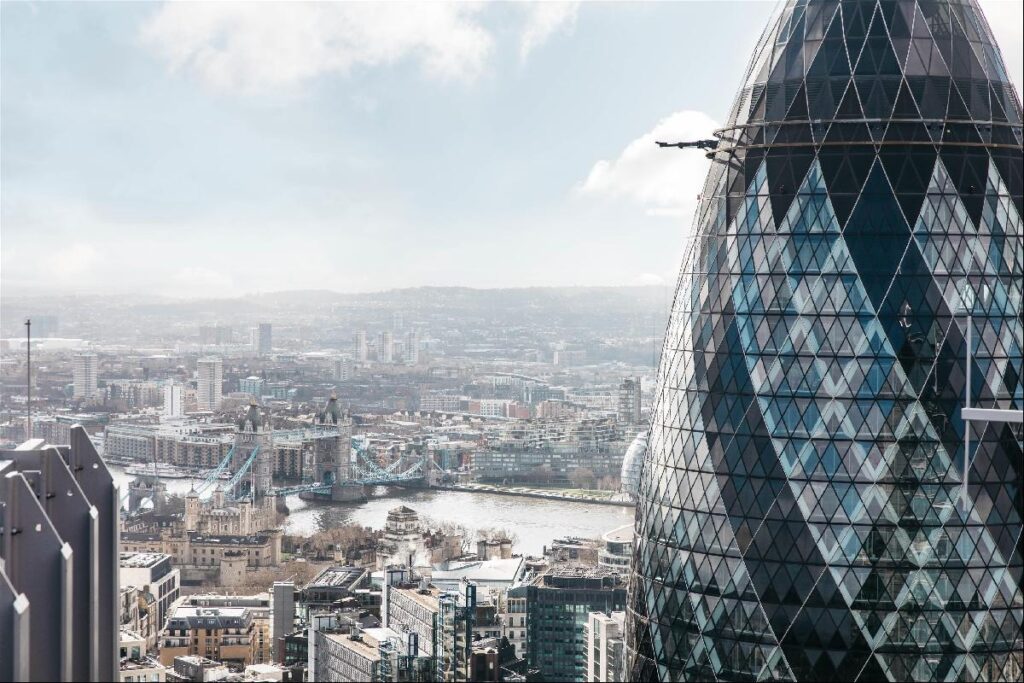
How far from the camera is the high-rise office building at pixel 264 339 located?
73312 mm

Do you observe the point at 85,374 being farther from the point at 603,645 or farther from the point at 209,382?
the point at 603,645

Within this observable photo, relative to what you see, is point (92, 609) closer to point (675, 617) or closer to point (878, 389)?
point (675, 617)

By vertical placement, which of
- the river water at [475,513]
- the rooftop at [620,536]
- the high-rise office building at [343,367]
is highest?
the high-rise office building at [343,367]

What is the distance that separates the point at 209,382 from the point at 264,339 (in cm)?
404

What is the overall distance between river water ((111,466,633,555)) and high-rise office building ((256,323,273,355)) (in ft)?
39.5

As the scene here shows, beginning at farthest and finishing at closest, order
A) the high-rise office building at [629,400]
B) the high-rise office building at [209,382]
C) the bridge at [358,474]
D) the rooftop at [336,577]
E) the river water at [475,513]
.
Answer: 1. the high-rise office building at [209,382]
2. the bridge at [358,474]
3. the high-rise office building at [629,400]
4. the river water at [475,513]
5. the rooftop at [336,577]

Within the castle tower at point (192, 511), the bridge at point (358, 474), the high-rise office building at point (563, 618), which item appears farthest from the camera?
the bridge at point (358, 474)

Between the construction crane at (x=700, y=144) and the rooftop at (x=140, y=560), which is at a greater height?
the construction crane at (x=700, y=144)

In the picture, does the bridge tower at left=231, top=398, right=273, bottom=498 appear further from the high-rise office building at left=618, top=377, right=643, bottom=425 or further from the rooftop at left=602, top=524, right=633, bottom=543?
the rooftop at left=602, top=524, right=633, bottom=543

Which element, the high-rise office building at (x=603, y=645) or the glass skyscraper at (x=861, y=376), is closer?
the glass skyscraper at (x=861, y=376)

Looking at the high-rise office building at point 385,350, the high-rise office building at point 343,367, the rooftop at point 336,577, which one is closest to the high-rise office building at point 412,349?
the high-rise office building at point 385,350

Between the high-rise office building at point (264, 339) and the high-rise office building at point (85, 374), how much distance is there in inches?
528

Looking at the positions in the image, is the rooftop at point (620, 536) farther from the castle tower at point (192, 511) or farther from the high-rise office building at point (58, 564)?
the high-rise office building at point (58, 564)

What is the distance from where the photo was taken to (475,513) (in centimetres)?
5678
